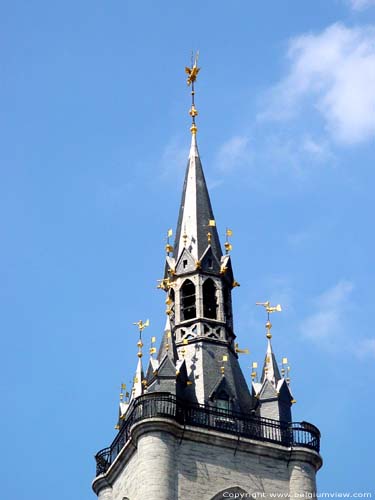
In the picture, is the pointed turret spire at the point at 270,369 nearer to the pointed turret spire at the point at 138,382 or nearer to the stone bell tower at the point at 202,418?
the stone bell tower at the point at 202,418

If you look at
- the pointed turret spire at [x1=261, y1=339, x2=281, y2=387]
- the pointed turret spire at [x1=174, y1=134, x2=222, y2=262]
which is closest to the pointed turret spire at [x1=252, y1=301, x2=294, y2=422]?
the pointed turret spire at [x1=261, y1=339, x2=281, y2=387]

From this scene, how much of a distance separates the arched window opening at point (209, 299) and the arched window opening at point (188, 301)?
0.47m

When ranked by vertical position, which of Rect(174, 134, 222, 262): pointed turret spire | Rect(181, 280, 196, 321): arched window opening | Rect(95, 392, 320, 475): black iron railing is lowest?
Rect(95, 392, 320, 475): black iron railing

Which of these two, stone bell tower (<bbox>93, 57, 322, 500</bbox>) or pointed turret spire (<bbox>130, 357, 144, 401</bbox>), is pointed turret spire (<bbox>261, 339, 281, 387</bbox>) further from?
pointed turret spire (<bbox>130, 357, 144, 401</bbox>)

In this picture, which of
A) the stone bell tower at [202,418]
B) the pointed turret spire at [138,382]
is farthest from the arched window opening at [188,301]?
the pointed turret spire at [138,382]

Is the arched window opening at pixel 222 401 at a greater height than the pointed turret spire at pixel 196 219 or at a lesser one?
lesser

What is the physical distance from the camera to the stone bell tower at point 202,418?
6322 cm

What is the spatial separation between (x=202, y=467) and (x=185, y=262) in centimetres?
1097

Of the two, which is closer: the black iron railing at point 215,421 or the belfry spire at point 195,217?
the black iron railing at point 215,421

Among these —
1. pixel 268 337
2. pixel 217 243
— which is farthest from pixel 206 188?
pixel 268 337

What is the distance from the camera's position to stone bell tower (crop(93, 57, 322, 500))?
2489 inches

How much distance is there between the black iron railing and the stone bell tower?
0.04 meters

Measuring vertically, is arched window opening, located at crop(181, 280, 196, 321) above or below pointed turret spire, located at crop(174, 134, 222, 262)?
below

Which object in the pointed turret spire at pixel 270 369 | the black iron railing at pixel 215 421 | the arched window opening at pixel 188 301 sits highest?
the arched window opening at pixel 188 301
